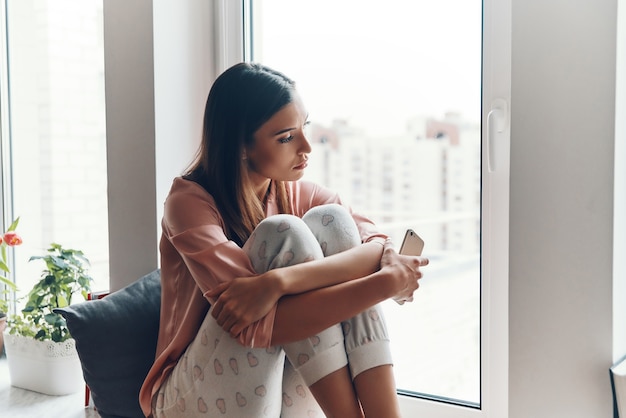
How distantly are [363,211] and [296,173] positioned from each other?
0.37 meters

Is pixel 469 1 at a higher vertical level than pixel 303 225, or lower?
higher

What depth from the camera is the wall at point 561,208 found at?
132cm

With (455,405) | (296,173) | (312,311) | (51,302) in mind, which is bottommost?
(455,405)

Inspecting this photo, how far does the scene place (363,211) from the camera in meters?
1.82

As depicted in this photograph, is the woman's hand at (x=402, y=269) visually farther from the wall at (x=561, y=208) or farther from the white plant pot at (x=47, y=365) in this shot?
the white plant pot at (x=47, y=365)

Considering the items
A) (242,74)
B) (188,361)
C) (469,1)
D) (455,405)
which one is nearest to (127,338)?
(188,361)

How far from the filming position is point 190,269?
4.38 feet

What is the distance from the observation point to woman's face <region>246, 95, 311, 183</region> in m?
1.46

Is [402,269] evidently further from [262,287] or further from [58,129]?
[58,129]

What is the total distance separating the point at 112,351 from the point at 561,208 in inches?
42.6

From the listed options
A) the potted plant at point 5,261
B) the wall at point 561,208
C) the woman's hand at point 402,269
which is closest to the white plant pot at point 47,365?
the potted plant at point 5,261

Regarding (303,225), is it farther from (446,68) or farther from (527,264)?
(446,68)

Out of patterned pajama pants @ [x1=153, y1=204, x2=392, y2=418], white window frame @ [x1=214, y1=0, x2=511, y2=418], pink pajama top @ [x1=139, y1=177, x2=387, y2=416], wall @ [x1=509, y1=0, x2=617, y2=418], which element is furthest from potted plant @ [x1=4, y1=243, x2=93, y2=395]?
wall @ [x1=509, y1=0, x2=617, y2=418]

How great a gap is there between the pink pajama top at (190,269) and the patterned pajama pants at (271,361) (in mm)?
42
